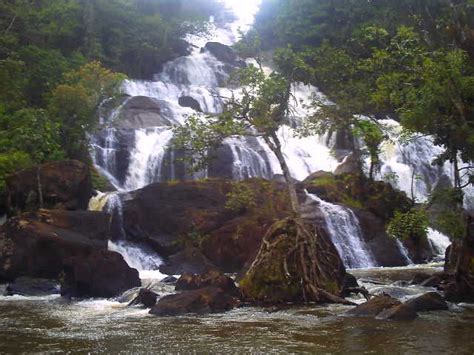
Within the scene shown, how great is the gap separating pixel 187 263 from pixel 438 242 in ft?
42.5

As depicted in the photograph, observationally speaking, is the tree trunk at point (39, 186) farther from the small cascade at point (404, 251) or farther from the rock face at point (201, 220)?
the small cascade at point (404, 251)

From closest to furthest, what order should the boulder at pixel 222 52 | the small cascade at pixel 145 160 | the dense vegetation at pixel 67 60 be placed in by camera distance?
the dense vegetation at pixel 67 60 < the small cascade at pixel 145 160 < the boulder at pixel 222 52

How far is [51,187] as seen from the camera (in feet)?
79.9

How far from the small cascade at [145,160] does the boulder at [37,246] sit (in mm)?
10543

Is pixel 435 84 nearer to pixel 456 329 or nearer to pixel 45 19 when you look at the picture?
pixel 456 329

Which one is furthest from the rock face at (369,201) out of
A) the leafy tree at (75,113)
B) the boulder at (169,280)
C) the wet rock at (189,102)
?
the wet rock at (189,102)

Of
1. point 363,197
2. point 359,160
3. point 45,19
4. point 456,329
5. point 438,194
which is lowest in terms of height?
point 456,329

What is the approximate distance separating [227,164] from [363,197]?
7.35 m

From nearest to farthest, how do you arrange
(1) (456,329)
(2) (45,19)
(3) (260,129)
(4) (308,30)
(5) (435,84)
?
(1) (456,329)
(5) (435,84)
(3) (260,129)
(2) (45,19)
(4) (308,30)

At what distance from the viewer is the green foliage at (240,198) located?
1943 cm

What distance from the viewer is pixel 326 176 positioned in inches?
1169

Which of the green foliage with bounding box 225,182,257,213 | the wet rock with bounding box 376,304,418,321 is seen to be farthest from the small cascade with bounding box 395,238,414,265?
the wet rock with bounding box 376,304,418,321

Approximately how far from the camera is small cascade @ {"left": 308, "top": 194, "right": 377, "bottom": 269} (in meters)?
24.5

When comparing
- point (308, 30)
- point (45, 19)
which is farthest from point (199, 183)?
point (308, 30)
